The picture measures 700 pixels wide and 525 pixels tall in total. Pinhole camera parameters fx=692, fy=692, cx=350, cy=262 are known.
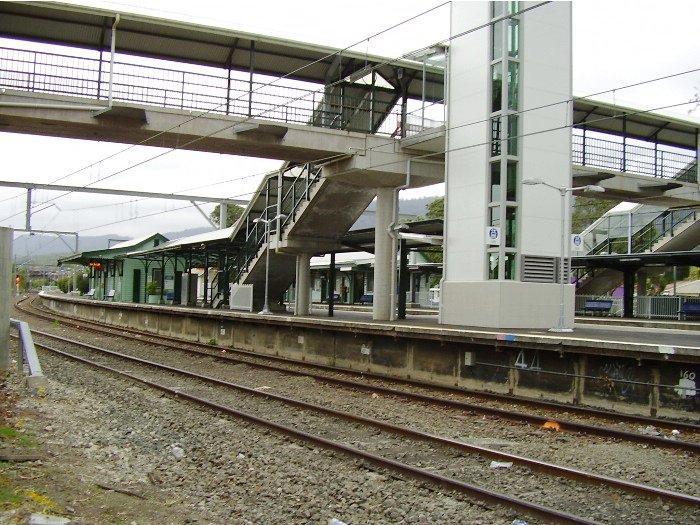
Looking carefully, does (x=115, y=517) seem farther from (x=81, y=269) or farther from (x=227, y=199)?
(x=81, y=269)

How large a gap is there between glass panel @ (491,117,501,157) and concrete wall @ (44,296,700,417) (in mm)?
6738

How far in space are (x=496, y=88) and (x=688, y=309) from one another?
49.0 ft


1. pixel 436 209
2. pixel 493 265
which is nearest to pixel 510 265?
pixel 493 265

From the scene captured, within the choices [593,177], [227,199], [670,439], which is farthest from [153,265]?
[670,439]

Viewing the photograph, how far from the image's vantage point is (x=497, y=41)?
69.6 feet

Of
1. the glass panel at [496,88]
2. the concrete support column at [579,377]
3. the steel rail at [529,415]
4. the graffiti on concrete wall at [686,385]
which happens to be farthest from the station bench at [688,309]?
the graffiti on concrete wall at [686,385]

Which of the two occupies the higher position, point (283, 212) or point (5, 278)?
point (283, 212)

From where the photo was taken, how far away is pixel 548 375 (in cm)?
1399

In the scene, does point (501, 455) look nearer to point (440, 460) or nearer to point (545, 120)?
point (440, 460)

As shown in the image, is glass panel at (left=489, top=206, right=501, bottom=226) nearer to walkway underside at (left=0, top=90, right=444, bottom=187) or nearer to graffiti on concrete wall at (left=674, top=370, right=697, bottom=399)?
walkway underside at (left=0, top=90, right=444, bottom=187)

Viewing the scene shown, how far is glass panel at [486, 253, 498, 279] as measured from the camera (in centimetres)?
2077

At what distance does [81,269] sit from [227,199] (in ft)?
297

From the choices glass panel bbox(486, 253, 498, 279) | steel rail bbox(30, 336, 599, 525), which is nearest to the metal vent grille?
glass panel bbox(486, 253, 498, 279)

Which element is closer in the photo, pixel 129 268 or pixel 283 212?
pixel 283 212
